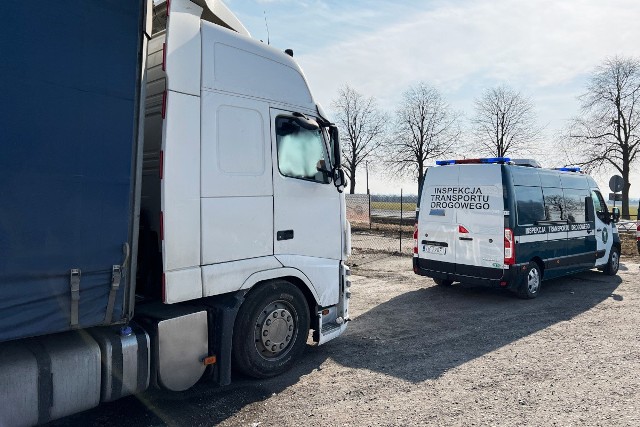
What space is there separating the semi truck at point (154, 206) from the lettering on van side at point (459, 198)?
3587 millimetres

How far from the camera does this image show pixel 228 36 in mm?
4191

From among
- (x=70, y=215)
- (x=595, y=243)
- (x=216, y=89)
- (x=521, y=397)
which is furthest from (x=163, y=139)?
(x=595, y=243)

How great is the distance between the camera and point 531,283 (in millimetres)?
8211

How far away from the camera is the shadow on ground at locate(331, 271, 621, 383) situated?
520 centimetres

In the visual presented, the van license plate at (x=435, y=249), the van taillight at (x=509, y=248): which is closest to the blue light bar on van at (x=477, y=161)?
the van taillight at (x=509, y=248)

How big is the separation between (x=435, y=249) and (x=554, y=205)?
2447 millimetres

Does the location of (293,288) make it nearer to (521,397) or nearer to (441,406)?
(441,406)

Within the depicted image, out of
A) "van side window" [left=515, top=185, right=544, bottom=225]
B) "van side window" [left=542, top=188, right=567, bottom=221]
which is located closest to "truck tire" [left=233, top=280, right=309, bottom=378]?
"van side window" [left=515, top=185, right=544, bottom=225]

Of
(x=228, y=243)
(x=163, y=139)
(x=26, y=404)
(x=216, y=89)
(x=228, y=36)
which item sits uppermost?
(x=228, y=36)

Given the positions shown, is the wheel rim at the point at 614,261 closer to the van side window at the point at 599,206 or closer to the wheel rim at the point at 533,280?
the van side window at the point at 599,206

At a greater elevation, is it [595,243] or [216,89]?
[216,89]

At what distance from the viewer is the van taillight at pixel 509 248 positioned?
299 inches

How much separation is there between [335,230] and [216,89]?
204 centimetres

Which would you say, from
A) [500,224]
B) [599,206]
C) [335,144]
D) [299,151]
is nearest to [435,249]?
[500,224]
